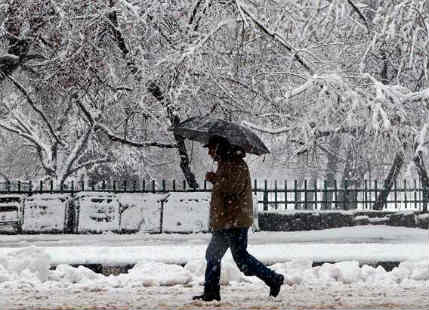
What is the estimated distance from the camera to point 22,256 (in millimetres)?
9555

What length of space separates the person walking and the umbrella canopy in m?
0.11

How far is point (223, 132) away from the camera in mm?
7660

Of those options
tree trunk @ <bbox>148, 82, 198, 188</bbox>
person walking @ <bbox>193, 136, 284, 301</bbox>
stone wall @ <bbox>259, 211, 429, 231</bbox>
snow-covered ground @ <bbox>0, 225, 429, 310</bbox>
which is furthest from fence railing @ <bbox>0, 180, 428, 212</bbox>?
person walking @ <bbox>193, 136, 284, 301</bbox>

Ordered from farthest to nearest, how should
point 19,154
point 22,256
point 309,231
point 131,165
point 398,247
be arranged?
point 19,154, point 131,165, point 309,231, point 398,247, point 22,256

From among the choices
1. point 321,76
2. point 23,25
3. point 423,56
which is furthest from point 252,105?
point 23,25

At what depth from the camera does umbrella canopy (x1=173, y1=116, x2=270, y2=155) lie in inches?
299

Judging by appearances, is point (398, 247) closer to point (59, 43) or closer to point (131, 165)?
point (59, 43)

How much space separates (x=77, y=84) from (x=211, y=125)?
31.2 ft

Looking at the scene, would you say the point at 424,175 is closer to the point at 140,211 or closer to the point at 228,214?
the point at 140,211

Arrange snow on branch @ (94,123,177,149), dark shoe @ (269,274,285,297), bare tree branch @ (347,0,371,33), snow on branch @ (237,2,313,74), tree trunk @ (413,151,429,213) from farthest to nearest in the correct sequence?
snow on branch @ (94,123,177,149)
tree trunk @ (413,151,429,213)
bare tree branch @ (347,0,371,33)
snow on branch @ (237,2,313,74)
dark shoe @ (269,274,285,297)

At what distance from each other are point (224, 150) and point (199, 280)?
7.65 feet

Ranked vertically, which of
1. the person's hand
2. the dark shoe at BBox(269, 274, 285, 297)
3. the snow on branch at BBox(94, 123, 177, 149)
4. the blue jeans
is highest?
the snow on branch at BBox(94, 123, 177, 149)

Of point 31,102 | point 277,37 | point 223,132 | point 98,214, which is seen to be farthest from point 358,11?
point 223,132

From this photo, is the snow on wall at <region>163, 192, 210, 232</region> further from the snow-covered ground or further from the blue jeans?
the blue jeans
